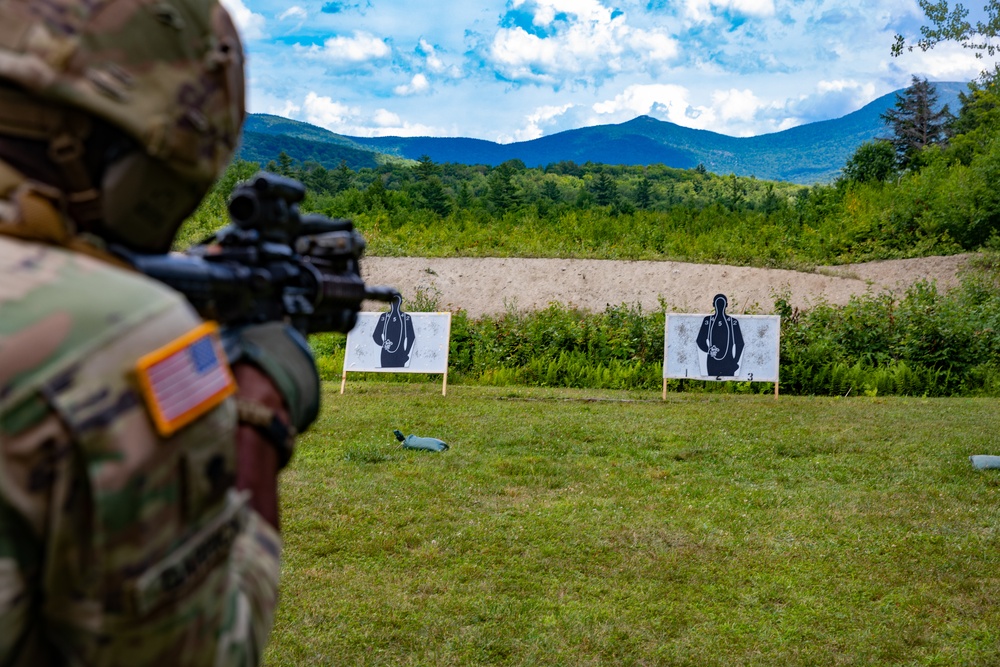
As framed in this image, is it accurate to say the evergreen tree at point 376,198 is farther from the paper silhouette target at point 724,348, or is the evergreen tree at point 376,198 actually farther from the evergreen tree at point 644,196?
the paper silhouette target at point 724,348

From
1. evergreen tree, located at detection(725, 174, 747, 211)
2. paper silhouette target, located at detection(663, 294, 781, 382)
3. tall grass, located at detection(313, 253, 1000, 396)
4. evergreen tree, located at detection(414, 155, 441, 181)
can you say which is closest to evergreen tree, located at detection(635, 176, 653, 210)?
evergreen tree, located at detection(725, 174, 747, 211)

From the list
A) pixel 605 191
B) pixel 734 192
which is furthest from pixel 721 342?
pixel 605 191

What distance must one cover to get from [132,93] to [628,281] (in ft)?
51.6

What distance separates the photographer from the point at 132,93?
1141 millimetres

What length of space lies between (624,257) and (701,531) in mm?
12701

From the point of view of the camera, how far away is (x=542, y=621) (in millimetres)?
4441

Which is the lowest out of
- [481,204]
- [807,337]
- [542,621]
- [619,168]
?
[542,621]

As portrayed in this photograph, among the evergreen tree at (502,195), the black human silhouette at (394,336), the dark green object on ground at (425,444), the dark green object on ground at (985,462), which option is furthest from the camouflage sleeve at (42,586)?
the evergreen tree at (502,195)

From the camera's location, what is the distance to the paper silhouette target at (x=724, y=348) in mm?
12039

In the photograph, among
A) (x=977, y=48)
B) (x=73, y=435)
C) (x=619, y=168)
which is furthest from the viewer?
(x=619, y=168)

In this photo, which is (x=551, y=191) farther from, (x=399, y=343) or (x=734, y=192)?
(x=399, y=343)

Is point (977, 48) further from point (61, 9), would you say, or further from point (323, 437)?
point (61, 9)

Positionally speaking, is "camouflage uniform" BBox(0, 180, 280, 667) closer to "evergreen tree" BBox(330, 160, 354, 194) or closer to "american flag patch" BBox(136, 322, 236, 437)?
"american flag patch" BBox(136, 322, 236, 437)

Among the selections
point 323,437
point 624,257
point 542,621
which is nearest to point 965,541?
point 542,621
